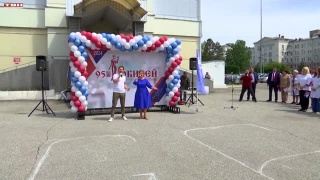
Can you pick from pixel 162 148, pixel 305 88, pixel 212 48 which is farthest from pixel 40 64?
pixel 212 48

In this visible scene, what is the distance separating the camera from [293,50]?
13650cm

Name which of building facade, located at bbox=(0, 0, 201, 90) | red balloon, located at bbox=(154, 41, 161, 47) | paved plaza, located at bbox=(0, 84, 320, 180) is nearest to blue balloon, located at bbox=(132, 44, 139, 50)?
red balloon, located at bbox=(154, 41, 161, 47)

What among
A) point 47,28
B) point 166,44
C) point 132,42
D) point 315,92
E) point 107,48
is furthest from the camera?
point 47,28

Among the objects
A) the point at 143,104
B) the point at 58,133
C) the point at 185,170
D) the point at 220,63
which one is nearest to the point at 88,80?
the point at 143,104

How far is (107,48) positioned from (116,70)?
0.99 m

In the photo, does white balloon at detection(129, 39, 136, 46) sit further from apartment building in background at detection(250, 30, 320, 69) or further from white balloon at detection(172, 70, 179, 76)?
apartment building in background at detection(250, 30, 320, 69)

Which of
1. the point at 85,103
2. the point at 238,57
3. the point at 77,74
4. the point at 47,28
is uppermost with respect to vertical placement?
the point at 238,57

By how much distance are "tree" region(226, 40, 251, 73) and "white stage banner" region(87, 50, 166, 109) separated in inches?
2864

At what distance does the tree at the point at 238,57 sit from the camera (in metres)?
84.1

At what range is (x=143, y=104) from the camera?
11.8 m

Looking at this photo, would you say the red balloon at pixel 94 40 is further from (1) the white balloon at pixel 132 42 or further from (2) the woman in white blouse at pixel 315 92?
(2) the woman in white blouse at pixel 315 92

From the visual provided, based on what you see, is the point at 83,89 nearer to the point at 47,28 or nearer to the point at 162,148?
the point at 162,148

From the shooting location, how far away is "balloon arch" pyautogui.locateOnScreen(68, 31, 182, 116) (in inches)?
474

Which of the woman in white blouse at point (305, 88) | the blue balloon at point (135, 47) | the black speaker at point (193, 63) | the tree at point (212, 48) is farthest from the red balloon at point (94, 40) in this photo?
the tree at point (212, 48)
